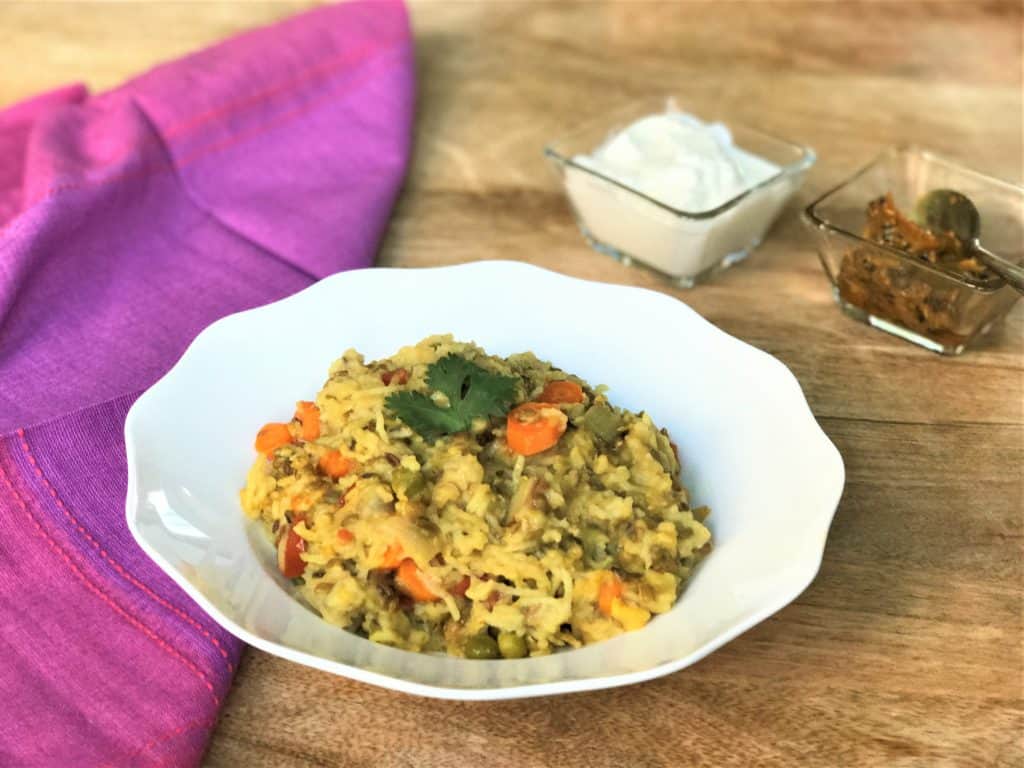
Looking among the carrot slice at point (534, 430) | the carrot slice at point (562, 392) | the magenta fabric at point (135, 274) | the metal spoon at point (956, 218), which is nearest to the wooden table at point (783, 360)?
the magenta fabric at point (135, 274)

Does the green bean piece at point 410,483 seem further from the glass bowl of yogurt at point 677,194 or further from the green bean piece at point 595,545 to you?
the glass bowl of yogurt at point 677,194

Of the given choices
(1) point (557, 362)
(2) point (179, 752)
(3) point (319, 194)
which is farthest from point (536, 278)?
(2) point (179, 752)

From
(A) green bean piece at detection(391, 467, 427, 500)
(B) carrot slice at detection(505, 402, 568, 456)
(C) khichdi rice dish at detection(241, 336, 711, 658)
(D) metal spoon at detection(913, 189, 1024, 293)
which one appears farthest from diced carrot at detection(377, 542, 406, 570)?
(D) metal spoon at detection(913, 189, 1024, 293)

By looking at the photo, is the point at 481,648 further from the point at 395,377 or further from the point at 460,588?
the point at 395,377

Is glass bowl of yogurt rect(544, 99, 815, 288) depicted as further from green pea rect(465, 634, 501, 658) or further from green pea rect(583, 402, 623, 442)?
green pea rect(465, 634, 501, 658)

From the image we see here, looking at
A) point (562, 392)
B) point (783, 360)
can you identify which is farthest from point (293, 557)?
point (783, 360)
